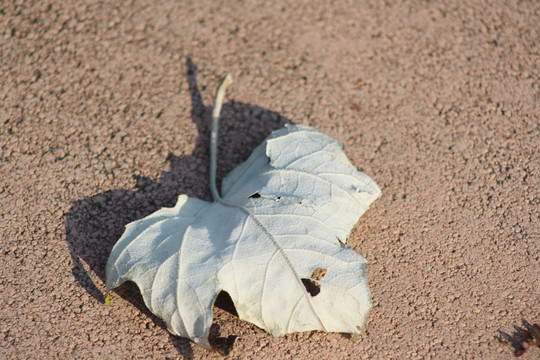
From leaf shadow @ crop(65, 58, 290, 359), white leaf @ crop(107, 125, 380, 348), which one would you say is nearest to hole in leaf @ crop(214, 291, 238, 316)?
leaf shadow @ crop(65, 58, 290, 359)

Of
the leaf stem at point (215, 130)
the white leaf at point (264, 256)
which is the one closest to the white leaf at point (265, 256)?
the white leaf at point (264, 256)

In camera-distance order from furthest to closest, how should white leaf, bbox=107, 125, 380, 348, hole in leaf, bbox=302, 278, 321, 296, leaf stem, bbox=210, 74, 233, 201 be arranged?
leaf stem, bbox=210, 74, 233, 201
hole in leaf, bbox=302, 278, 321, 296
white leaf, bbox=107, 125, 380, 348

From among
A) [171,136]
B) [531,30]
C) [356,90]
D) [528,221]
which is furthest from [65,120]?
[531,30]

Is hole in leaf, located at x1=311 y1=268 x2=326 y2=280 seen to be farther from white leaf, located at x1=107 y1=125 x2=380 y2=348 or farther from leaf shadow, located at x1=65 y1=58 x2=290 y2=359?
leaf shadow, located at x1=65 y1=58 x2=290 y2=359

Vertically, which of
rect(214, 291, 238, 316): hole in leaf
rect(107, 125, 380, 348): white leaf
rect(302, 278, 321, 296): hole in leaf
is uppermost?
rect(107, 125, 380, 348): white leaf

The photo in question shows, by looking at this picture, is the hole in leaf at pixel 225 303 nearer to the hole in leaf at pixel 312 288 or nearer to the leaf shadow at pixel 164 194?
the leaf shadow at pixel 164 194

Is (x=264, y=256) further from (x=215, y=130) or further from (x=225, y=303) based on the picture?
(x=215, y=130)

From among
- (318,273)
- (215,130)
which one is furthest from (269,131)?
(318,273)
